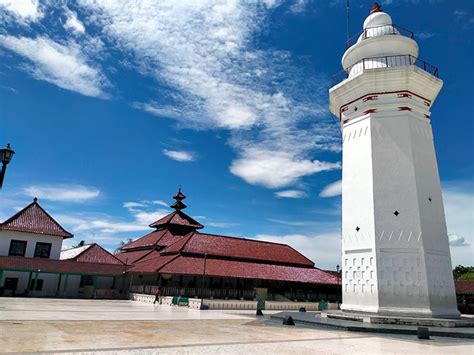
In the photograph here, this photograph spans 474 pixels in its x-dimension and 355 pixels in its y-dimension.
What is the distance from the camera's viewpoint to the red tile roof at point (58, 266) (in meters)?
27.3

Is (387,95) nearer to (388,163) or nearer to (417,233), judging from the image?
(388,163)

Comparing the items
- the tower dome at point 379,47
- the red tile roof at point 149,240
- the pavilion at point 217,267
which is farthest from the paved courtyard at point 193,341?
the red tile roof at point 149,240

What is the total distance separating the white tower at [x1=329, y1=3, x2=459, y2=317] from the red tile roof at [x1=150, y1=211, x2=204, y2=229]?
2569 cm

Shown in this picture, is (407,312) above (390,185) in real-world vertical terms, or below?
below

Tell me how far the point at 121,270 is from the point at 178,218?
A: 10.3 metres

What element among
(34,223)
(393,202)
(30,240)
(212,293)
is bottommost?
(212,293)

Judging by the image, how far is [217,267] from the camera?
28.5 meters

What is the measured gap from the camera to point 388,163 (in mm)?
14867

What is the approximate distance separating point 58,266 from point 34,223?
5687 millimetres

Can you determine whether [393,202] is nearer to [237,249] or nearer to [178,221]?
[237,249]

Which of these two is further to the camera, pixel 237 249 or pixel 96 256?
pixel 237 249

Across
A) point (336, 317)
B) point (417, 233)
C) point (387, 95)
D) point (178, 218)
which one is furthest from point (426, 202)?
point (178, 218)

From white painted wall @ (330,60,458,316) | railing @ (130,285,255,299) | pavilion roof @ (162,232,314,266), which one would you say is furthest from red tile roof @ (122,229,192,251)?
white painted wall @ (330,60,458,316)

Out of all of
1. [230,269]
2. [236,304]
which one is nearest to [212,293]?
[230,269]
